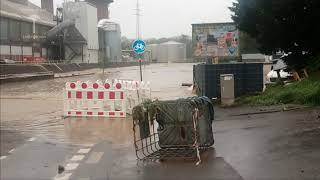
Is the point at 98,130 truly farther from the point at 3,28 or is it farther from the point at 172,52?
the point at 172,52

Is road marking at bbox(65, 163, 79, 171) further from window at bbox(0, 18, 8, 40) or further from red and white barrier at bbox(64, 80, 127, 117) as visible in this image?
red and white barrier at bbox(64, 80, 127, 117)

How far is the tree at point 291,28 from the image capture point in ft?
60.6

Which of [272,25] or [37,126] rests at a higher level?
[272,25]

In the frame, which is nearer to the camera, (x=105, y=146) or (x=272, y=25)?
(x=105, y=146)

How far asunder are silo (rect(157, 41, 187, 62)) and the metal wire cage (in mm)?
96281

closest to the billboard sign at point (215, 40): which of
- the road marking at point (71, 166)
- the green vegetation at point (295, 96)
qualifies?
the green vegetation at point (295, 96)

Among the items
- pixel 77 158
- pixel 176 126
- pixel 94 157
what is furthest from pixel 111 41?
pixel 77 158

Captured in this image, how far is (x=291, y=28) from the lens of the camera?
771 inches

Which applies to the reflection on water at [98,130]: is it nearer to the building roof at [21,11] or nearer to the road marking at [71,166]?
the road marking at [71,166]

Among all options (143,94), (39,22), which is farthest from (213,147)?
(143,94)

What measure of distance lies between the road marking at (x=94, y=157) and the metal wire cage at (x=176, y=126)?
63 centimetres

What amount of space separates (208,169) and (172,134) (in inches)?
63.9

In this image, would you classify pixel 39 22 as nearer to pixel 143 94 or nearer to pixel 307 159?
pixel 307 159

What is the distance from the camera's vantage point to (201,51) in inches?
1008
